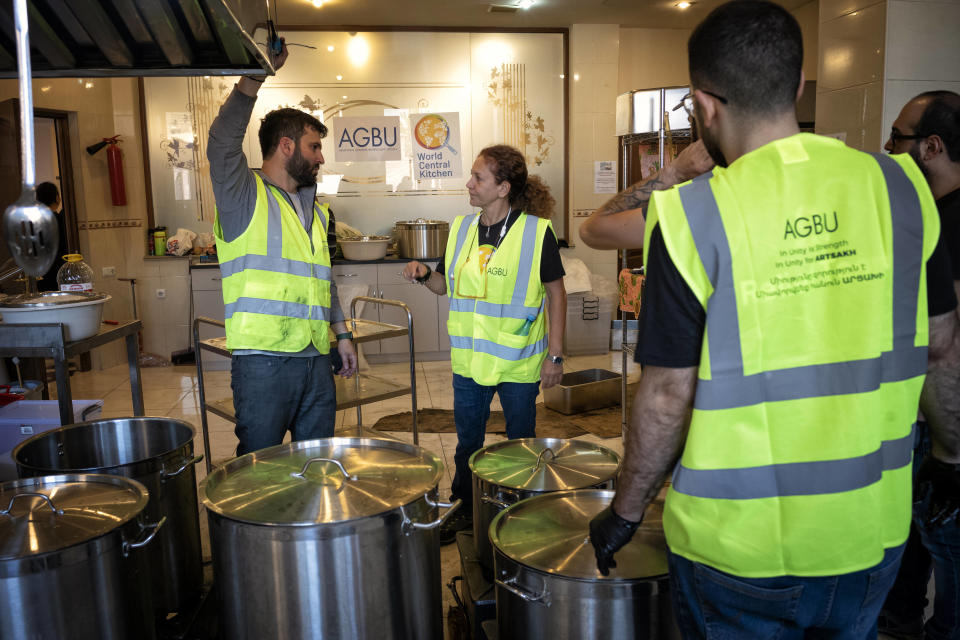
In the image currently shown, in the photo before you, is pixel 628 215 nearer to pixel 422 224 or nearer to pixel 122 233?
pixel 422 224

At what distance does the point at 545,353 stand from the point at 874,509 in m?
1.91

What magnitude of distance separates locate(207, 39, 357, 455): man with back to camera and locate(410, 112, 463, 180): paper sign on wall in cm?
468

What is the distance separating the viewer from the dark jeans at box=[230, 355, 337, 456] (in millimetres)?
2551

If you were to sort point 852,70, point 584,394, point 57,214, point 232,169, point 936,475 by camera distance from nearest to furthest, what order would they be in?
point 936,475, point 232,169, point 852,70, point 584,394, point 57,214

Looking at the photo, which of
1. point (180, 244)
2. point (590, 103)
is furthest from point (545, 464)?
point (590, 103)

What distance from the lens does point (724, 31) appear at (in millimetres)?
1176

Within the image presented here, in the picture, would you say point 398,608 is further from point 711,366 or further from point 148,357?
point 148,357

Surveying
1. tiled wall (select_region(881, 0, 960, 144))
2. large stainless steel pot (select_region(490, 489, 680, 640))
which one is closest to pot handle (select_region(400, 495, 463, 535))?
large stainless steel pot (select_region(490, 489, 680, 640))

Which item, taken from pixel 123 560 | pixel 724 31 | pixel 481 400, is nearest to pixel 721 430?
pixel 724 31

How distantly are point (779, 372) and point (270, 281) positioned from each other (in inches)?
72.3

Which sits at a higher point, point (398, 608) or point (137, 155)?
point (137, 155)

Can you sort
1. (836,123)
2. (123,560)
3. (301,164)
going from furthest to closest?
(836,123) → (301,164) → (123,560)

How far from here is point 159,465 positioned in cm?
215

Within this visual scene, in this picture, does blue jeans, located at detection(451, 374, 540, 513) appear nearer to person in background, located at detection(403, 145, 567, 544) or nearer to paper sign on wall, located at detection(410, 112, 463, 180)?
person in background, located at detection(403, 145, 567, 544)
